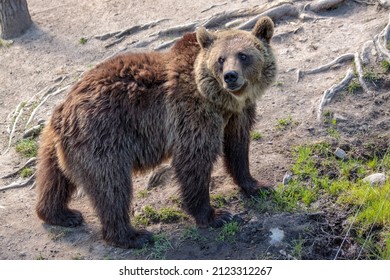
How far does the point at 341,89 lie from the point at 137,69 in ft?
11.3

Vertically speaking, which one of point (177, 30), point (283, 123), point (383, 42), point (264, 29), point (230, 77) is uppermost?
point (264, 29)

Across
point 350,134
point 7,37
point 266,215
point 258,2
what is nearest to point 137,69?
point 266,215

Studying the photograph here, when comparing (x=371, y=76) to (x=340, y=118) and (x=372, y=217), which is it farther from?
(x=372, y=217)

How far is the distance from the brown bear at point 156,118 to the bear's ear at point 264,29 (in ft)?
0.04

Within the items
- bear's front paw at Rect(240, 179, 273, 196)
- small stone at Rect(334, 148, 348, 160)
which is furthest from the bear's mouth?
small stone at Rect(334, 148, 348, 160)

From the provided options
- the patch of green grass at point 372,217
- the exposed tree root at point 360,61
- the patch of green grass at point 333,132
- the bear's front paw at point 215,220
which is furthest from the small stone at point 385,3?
the bear's front paw at point 215,220

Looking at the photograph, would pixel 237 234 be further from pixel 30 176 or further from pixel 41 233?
pixel 30 176

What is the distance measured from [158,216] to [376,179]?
2.65 metres

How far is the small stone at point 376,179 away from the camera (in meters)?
7.73

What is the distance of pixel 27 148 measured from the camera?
9.64 metres

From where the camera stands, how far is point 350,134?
28.7ft

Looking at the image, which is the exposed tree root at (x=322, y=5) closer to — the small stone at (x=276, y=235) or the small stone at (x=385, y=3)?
the small stone at (x=385, y=3)

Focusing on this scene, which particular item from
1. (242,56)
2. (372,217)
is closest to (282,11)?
→ (242,56)

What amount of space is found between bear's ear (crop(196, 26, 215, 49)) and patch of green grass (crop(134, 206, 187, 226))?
6.65 feet
